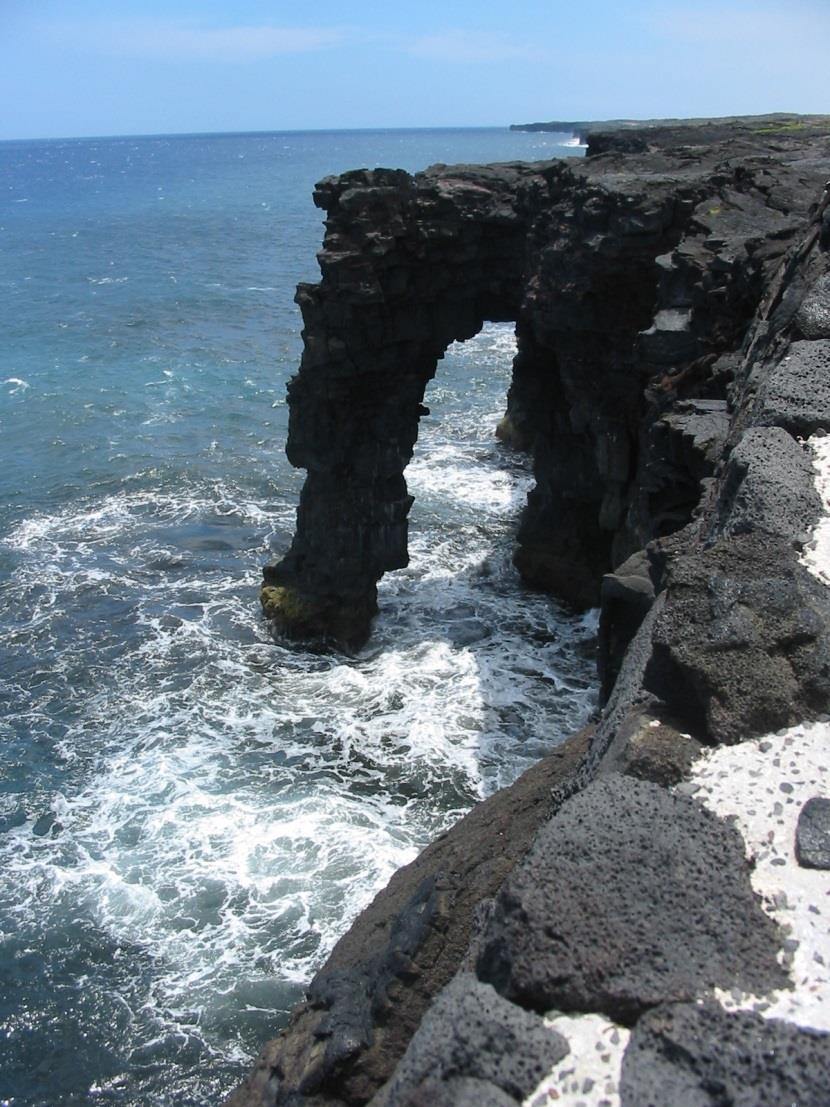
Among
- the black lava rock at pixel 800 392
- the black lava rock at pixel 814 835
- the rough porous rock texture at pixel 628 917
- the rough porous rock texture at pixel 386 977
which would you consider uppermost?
the black lava rock at pixel 800 392

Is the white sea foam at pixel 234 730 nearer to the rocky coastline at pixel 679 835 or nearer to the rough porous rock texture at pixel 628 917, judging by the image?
the rocky coastline at pixel 679 835

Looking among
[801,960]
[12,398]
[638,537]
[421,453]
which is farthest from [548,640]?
[12,398]

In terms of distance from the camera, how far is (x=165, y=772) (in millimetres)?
22297

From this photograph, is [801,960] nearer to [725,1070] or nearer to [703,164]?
[725,1070]

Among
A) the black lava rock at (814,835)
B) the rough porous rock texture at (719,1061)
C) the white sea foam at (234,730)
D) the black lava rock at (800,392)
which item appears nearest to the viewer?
the rough porous rock texture at (719,1061)

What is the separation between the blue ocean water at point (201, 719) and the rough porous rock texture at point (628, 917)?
11485 millimetres

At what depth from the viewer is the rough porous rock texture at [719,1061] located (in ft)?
14.6

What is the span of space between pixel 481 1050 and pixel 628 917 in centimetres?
103

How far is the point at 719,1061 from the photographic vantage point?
15.2ft

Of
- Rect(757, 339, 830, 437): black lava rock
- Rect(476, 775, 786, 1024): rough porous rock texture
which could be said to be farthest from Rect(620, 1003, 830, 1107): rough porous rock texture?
Rect(757, 339, 830, 437): black lava rock

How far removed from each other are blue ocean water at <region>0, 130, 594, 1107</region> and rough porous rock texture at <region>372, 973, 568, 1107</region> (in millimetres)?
11330

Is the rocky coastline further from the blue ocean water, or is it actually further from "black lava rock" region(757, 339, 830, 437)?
the blue ocean water

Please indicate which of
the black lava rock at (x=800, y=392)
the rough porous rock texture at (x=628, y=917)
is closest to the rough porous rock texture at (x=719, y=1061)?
the rough porous rock texture at (x=628, y=917)

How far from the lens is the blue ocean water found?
647 inches
